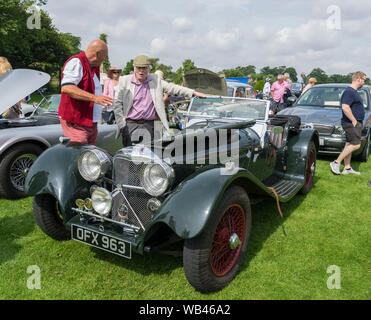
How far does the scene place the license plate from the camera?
234 centimetres

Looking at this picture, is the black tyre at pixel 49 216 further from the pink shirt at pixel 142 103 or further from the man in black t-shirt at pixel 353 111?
the man in black t-shirt at pixel 353 111

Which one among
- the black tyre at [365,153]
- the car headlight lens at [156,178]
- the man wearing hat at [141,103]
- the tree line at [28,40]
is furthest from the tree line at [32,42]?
the car headlight lens at [156,178]

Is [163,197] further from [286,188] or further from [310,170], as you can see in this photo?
[310,170]

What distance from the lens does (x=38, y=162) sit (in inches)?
118

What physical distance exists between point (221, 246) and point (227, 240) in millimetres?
89

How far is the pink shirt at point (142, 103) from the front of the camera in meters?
4.07

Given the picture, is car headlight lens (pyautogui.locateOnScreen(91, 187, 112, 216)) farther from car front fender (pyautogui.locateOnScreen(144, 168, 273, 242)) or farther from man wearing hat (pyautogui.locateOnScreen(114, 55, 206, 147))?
man wearing hat (pyautogui.locateOnScreen(114, 55, 206, 147))

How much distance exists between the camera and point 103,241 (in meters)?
2.44

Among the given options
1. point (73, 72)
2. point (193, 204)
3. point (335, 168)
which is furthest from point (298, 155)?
point (73, 72)

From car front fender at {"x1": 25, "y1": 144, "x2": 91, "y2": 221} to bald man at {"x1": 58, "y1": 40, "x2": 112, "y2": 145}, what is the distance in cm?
39

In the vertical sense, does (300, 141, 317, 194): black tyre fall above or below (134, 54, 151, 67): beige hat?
below

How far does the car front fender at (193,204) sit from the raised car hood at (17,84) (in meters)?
1.52


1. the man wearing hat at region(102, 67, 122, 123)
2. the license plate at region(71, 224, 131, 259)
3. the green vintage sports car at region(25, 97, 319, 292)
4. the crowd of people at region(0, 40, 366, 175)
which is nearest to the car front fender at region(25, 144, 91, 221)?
the green vintage sports car at region(25, 97, 319, 292)
